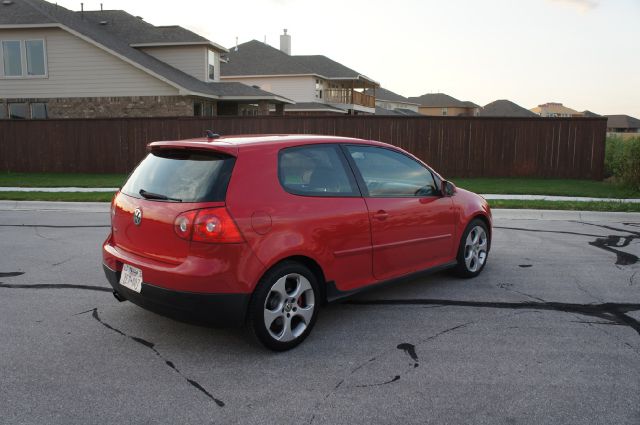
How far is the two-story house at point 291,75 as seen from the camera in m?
40.4

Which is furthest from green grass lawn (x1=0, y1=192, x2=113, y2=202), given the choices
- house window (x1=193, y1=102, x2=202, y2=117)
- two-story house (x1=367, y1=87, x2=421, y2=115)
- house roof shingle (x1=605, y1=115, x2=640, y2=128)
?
house roof shingle (x1=605, y1=115, x2=640, y2=128)

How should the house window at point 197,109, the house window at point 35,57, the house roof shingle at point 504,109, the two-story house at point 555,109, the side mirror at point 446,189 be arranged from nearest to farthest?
the side mirror at point 446,189 → the house window at point 35,57 → the house window at point 197,109 → the house roof shingle at point 504,109 → the two-story house at point 555,109

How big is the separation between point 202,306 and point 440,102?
91620 mm

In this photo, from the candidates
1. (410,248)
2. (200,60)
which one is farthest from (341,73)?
(410,248)

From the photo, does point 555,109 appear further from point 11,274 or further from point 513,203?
point 11,274

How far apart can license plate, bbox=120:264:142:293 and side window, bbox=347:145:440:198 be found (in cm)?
206

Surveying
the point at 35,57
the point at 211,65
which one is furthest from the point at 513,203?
the point at 35,57

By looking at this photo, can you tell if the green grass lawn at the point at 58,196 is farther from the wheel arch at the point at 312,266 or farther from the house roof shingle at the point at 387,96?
the house roof shingle at the point at 387,96

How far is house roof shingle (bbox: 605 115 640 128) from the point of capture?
295 feet

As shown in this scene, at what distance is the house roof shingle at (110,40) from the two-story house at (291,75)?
1164cm

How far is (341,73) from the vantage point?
146ft

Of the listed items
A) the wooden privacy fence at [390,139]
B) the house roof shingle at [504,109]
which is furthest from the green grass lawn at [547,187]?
the house roof shingle at [504,109]

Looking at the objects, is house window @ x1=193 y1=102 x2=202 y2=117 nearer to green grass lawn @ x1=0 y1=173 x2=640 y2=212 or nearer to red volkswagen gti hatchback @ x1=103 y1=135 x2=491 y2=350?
green grass lawn @ x1=0 y1=173 x2=640 y2=212

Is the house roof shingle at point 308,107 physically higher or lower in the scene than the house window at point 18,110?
higher
